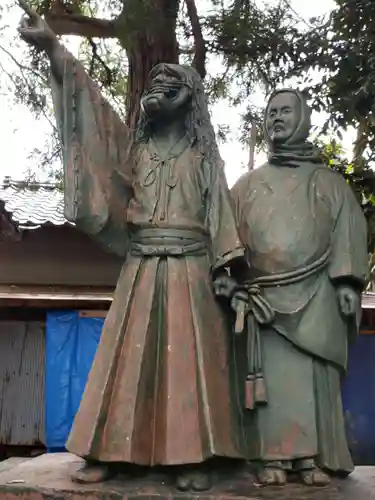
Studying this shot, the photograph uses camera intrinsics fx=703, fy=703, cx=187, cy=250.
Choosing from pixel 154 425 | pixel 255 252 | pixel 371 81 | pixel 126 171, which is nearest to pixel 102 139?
pixel 126 171

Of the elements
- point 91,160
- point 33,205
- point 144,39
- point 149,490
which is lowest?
point 149,490

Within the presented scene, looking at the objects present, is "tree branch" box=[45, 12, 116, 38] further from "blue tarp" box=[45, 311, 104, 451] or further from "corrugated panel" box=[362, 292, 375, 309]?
"corrugated panel" box=[362, 292, 375, 309]

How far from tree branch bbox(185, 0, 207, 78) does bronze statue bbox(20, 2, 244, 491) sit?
3.09 meters

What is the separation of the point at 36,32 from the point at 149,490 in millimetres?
2150

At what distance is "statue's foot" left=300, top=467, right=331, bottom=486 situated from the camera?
306 cm

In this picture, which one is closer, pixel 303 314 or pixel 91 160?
pixel 303 314

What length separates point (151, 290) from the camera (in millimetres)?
3348

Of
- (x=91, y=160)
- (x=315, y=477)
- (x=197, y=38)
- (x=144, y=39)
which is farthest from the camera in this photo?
(x=197, y=38)

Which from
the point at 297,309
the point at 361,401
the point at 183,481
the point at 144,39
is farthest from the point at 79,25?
the point at 361,401

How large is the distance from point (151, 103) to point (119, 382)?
137 centimetres

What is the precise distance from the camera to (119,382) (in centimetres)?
320

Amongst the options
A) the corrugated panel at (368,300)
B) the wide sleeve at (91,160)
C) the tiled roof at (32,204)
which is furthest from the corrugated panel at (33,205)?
the wide sleeve at (91,160)

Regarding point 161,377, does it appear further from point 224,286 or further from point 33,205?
point 33,205

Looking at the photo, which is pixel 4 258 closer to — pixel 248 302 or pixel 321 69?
pixel 321 69
